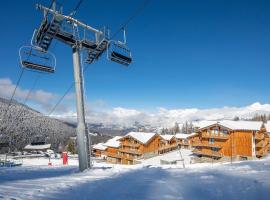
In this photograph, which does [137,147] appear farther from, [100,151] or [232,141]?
[100,151]

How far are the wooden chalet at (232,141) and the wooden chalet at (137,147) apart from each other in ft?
46.2

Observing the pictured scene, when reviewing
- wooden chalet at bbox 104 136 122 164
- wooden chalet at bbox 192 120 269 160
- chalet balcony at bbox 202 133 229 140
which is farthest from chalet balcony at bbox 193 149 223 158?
wooden chalet at bbox 104 136 122 164

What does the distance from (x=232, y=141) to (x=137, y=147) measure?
25.9 meters

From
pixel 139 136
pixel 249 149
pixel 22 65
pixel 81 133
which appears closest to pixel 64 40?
pixel 22 65

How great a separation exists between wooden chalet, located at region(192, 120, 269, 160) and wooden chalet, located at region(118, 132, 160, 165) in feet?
46.2

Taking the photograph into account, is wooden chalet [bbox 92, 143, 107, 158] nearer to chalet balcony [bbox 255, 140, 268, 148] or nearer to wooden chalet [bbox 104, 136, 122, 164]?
wooden chalet [bbox 104, 136, 122, 164]

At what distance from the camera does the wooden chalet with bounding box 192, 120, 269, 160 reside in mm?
53875

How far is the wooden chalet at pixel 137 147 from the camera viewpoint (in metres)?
69.2

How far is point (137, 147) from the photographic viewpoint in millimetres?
70188

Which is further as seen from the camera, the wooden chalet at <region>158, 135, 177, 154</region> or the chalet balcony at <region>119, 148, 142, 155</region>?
the wooden chalet at <region>158, 135, 177, 154</region>

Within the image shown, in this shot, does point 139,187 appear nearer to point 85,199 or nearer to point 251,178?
point 85,199

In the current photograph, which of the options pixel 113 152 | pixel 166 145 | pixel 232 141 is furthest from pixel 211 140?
pixel 113 152

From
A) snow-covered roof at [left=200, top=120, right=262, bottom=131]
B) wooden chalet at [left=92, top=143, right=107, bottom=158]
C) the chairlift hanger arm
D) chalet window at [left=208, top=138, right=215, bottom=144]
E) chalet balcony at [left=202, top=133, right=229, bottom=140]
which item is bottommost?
wooden chalet at [left=92, top=143, right=107, bottom=158]

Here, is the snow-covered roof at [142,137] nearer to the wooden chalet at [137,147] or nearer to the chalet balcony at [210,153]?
the wooden chalet at [137,147]
